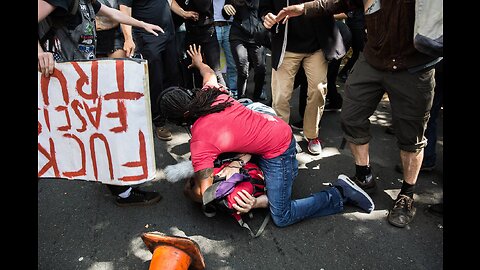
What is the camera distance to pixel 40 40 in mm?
2143

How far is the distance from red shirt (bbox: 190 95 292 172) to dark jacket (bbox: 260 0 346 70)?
0.96 metres

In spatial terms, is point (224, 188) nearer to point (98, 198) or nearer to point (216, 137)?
point (216, 137)

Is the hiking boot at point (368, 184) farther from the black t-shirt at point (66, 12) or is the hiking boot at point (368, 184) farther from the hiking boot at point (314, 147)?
the black t-shirt at point (66, 12)

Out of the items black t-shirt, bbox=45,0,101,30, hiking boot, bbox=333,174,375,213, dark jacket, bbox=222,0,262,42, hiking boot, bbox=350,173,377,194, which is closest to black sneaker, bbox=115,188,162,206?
black t-shirt, bbox=45,0,101,30

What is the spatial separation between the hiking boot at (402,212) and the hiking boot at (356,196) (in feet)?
0.52

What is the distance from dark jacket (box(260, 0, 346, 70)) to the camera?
10.9 ft

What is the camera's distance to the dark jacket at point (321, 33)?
3.33 metres

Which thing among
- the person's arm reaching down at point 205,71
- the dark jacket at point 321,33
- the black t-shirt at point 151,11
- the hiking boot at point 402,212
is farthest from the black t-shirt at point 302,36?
the hiking boot at point 402,212

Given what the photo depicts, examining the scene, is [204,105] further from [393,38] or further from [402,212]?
[402,212]

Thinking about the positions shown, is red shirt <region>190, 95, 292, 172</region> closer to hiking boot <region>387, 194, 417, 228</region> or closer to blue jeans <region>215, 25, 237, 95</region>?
hiking boot <region>387, 194, 417, 228</region>

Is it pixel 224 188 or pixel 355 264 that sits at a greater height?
pixel 224 188

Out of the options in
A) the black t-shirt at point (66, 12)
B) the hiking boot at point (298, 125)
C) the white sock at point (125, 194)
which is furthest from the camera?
the hiking boot at point (298, 125)

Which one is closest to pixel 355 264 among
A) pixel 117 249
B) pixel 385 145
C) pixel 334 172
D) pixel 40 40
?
pixel 334 172
